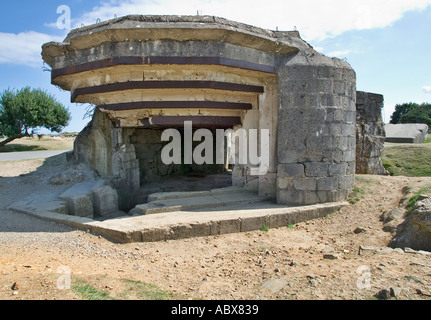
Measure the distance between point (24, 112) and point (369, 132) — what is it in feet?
72.5

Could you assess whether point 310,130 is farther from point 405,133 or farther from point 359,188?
point 405,133

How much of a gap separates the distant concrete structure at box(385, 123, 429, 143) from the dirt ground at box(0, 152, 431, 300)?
1518 centimetres

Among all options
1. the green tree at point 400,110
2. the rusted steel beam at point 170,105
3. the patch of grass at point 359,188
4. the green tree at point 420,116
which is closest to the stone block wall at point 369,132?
the patch of grass at point 359,188

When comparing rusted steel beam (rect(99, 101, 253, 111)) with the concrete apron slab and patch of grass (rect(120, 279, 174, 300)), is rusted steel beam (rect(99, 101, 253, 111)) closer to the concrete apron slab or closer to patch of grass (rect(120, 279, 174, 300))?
the concrete apron slab

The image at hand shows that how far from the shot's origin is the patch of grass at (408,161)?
11117mm

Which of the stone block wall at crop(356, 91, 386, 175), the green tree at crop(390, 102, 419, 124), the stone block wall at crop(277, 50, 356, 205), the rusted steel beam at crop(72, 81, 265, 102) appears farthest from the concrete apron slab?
the green tree at crop(390, 102, 419, 124)

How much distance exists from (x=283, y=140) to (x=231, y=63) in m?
1.72

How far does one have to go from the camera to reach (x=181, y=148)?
10.3 metres

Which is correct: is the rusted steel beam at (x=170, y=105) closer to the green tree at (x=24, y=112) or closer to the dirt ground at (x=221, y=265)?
the dirt ground at (x=221, y=265)

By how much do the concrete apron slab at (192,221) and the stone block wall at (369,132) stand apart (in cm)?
428

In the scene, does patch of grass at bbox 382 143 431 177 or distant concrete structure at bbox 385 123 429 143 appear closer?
patch of grass at bbox 382 143 431 177

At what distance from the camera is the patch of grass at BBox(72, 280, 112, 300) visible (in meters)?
2.44

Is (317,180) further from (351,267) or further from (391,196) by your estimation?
(351,267)

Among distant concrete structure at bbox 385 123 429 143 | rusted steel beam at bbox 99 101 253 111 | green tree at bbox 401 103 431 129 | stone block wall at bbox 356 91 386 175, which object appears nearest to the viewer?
rusted steel beam at bbox 99 101 253 111
